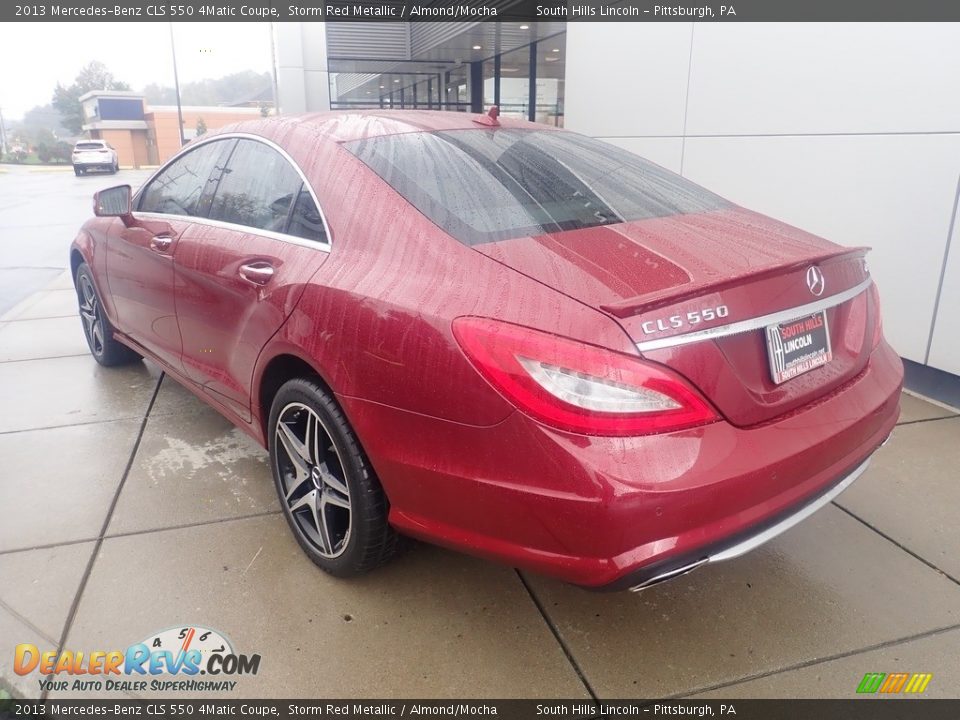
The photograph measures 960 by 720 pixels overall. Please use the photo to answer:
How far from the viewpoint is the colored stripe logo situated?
2.11 metres

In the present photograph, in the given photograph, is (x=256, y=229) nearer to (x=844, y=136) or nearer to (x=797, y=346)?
(x=797, y=346)

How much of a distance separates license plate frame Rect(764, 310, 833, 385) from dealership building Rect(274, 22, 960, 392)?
→ 2573 mm

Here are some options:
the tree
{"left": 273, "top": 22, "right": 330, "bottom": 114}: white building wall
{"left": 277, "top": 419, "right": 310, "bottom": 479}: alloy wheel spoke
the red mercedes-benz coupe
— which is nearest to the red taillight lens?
the red mercedes-benz coupe

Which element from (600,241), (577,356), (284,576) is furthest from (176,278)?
(577,356)

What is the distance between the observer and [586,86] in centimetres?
777

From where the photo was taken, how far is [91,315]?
498 cm

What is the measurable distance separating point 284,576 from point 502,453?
1258mm

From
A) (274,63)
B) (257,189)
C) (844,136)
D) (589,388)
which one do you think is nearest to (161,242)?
(257,189)

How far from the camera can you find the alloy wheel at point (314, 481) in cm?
248

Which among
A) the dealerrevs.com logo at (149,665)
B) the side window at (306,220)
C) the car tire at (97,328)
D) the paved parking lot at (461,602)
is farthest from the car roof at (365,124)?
the car tire at (97,328)

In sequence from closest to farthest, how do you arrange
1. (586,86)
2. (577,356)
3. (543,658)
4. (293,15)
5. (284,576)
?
(577,356) < (543,658) < (284,576) < (586,86) < (293,15)

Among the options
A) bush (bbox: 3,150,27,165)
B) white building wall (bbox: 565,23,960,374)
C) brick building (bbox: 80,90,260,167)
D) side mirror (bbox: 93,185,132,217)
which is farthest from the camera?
bush (bbox: 3,150,27,165)

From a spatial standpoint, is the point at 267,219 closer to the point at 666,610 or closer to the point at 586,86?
the point at 666,610

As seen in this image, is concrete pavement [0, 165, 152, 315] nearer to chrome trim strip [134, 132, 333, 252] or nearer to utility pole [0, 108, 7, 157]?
chrome trim strip [134, 132, 333, 252]
